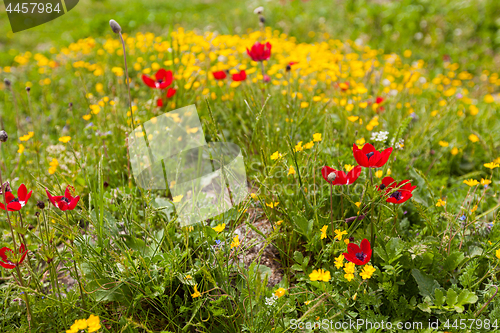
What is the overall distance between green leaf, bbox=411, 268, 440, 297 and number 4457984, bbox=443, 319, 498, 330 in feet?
0.38

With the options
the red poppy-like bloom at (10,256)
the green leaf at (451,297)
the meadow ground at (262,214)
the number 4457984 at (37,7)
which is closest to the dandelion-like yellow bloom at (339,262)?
the meadow ground at (262,214)

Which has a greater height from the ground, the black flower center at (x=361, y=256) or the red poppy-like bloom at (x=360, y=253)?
the red poppy-like bloom at (x=360, y=253)

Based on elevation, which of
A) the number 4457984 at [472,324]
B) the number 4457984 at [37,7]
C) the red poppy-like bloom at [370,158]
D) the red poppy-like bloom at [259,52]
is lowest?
the number 4457984 at [472,324]

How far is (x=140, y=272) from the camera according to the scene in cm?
139

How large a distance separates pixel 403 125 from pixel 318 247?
0.71 m

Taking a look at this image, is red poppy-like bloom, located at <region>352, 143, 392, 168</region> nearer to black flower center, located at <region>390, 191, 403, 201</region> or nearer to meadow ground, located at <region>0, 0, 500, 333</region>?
meadow ground, located at <region>0, 0, 500, 333</region>

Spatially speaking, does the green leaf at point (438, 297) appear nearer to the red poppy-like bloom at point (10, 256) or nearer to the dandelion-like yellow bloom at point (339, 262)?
the dandelion-like yellow bloom at point (339, 262)

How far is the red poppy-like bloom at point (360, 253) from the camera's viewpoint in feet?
3.98

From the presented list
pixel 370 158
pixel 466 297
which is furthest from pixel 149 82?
pixel 466 297

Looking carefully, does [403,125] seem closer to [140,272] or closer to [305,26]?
[140,272]

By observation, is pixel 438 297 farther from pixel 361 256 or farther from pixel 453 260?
pixel 361 256

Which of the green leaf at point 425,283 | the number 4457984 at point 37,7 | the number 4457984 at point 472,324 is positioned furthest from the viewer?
the number 4457984 at point 37,7

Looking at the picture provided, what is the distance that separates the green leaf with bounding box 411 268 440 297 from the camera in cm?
132

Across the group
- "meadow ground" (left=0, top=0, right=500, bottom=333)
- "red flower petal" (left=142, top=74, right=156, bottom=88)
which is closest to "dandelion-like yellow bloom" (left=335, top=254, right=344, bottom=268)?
"meadow ground" (left=0, top=0, right=500, bottom=333)
